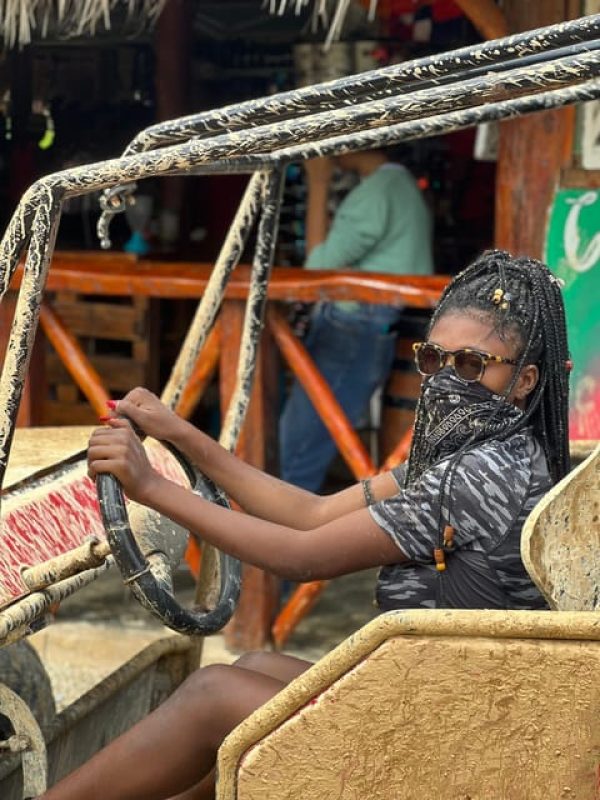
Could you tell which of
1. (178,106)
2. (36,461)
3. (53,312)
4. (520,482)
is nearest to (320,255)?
(53,312)

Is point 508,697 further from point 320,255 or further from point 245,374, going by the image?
point 320,255

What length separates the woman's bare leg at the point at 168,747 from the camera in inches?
101

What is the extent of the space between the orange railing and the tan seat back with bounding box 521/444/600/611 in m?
2.62

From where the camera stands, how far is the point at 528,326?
2.70 metres

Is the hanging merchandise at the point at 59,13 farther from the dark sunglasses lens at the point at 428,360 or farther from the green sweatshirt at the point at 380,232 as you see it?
the dark sunglasses lens at the point at 428,360

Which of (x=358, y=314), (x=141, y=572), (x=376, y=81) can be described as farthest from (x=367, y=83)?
(x=358, y=314)

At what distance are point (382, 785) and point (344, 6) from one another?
3.63 m

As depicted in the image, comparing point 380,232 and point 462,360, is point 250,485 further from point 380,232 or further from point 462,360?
point 380,232

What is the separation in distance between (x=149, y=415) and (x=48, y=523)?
351 millimetres

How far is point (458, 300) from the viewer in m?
2.75

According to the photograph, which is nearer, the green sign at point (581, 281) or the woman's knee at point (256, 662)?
the woman's knee at point (256, 662)

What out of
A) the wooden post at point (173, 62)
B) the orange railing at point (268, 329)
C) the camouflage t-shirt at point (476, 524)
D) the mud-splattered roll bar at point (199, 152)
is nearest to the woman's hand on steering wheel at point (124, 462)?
the mud-splattered roll bar at point (199, 152)

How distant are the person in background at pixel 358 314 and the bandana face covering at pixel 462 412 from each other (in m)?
3.32

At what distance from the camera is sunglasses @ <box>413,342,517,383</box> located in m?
2.66
